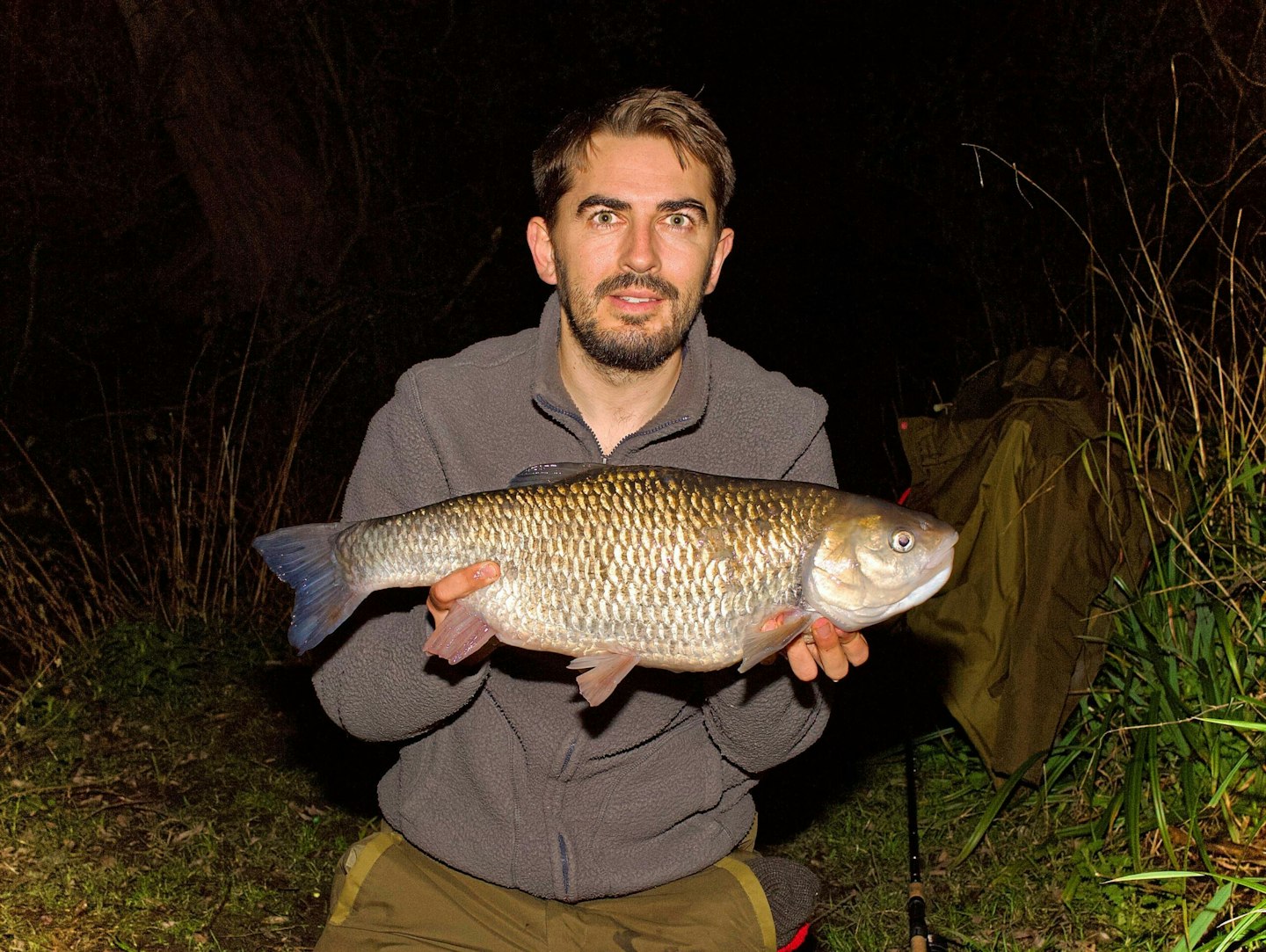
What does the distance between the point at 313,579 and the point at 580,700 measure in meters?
0.60

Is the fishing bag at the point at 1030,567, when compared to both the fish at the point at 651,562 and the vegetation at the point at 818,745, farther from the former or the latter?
the fish at the point at 651,562

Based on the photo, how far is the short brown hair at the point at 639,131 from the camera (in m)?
2.68

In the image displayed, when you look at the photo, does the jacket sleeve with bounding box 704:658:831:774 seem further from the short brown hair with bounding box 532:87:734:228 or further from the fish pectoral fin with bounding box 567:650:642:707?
the short brown hair with bounding box 532:87:734:228

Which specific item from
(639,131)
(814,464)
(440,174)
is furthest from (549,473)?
(440,174)

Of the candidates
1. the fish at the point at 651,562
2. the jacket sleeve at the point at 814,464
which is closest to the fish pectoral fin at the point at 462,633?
the fish at the point at 651,562

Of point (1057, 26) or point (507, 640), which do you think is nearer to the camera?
point (507, 640)

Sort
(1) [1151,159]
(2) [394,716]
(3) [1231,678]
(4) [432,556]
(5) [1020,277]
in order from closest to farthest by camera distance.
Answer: (4) [432,556]
(2) [394,716]
(3) [1231,678]
(1) [1151,159]
(5) [1020,277]

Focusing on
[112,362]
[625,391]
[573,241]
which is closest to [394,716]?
[625,391]

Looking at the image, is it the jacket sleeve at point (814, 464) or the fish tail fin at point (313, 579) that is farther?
the jacket sleeve at point (814, 464)

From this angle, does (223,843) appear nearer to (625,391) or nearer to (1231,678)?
(625,391)

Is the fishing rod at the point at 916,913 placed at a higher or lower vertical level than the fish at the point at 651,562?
lower

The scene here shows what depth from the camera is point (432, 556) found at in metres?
2.21

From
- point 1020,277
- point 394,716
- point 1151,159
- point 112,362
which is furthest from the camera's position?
point 1020,277

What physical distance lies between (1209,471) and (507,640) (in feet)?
8.93
